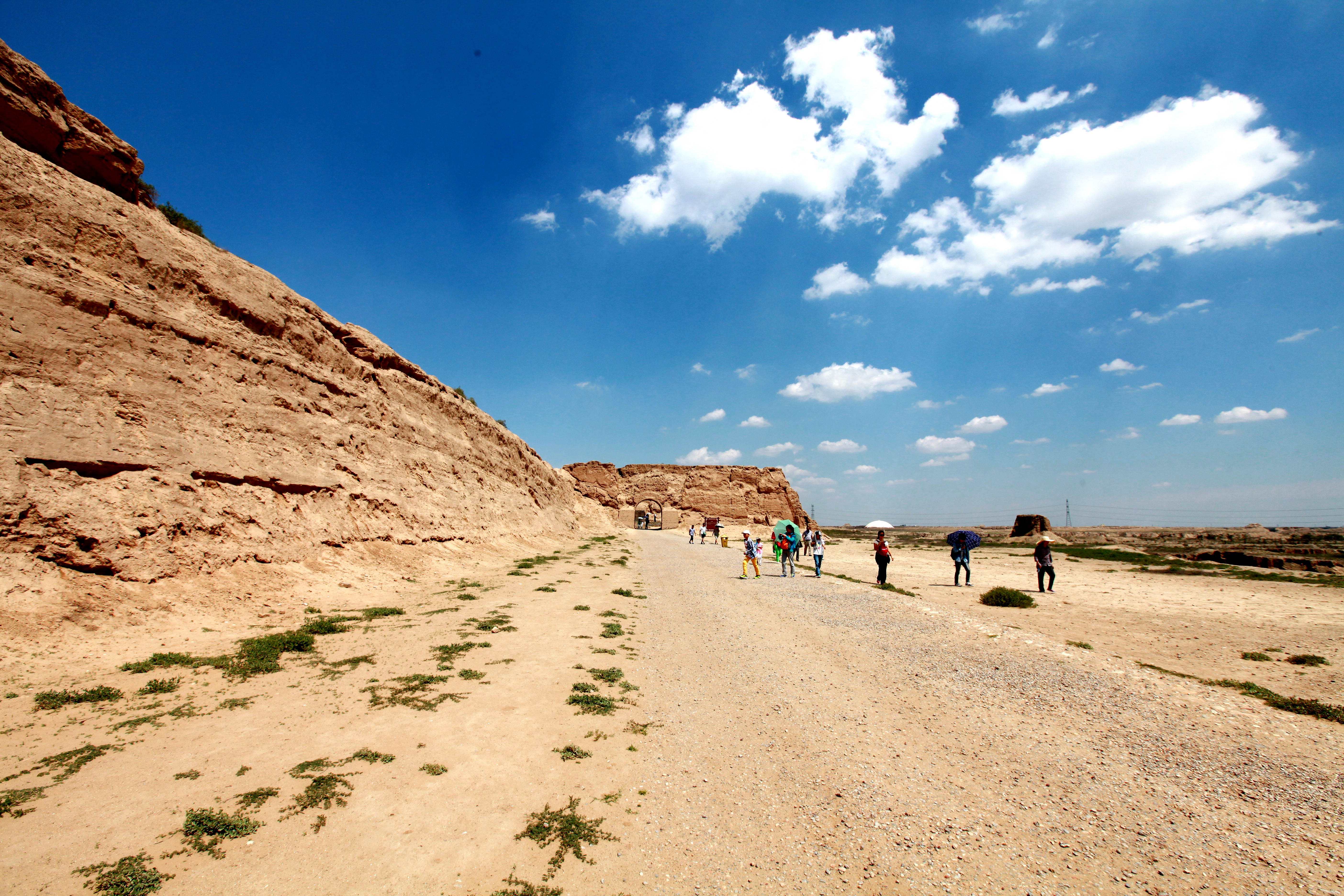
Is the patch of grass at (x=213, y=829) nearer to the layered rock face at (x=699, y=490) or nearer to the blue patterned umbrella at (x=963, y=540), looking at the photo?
the blue patterned umbrella at (x=963, y=540)

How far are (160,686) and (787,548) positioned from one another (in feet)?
58.5

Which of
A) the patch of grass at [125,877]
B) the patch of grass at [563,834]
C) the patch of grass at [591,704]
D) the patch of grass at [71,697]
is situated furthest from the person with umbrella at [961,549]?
the patch of grass at [71,697]

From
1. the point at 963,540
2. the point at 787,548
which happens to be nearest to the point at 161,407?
the point at 787,548

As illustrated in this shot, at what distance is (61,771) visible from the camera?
4734 millimetres

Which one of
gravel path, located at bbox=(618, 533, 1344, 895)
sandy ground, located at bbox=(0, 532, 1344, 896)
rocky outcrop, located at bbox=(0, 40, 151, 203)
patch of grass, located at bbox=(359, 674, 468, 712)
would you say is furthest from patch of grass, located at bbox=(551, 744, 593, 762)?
rocky outcrop, located at bbox=(0, 40, 151, 203)

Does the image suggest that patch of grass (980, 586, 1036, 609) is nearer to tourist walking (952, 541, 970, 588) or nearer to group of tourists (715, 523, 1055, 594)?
group of tourists (715, 523, 1055, 594)

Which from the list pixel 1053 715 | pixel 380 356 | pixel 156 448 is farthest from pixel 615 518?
pixel 1053 715

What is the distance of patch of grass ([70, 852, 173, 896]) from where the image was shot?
11.0 feet

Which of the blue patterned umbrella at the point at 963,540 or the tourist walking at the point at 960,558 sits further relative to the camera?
the blue patterned umbrella at the point at 963,540

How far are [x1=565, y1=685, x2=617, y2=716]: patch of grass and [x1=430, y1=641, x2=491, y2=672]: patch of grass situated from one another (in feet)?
7.65

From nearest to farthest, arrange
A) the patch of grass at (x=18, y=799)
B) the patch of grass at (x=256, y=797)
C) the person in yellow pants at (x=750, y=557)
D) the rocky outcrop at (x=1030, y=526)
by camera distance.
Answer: the patch of grass at (x=18, y=799) < the patch of grass at (x=256, y=797) < the person in yellow pants at (x=750, y=557) < the rocky outcrop at (x=1030, y=526)

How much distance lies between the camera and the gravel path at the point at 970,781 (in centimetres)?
382

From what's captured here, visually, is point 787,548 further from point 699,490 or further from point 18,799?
point 699,490

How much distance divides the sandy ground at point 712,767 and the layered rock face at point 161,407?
236 cm
